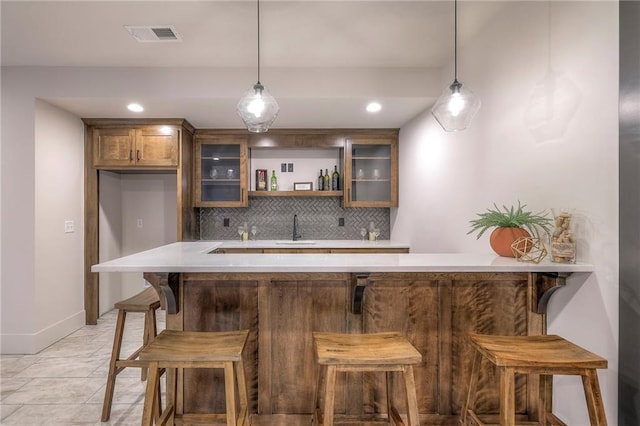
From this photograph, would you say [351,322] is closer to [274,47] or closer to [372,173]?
[274,47]

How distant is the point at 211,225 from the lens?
15.4 feet

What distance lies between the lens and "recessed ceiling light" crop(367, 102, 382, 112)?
11.4 ft

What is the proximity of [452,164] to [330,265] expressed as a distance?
6.17 feet

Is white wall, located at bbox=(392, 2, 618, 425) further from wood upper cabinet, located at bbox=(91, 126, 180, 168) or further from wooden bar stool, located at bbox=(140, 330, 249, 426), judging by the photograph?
wood upper cabinet, located at bbox=(91, 126, 180, 168)

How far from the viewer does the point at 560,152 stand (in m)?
1.91

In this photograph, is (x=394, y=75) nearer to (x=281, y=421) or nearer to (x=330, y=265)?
(x=330, y=265)

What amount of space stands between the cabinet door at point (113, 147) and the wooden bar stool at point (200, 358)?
9.69 feet

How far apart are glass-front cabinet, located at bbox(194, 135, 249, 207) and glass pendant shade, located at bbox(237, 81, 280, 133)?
209cm

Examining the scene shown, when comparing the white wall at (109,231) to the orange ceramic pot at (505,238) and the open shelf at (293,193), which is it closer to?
the open shelf at (293,193)

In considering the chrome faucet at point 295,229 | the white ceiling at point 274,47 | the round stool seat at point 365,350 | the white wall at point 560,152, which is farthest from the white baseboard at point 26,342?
the white wall at point 560,152

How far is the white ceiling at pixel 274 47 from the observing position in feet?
7.86

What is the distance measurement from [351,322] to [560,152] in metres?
1.46

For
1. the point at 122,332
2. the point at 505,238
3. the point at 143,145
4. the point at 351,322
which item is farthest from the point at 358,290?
the point at 143,145

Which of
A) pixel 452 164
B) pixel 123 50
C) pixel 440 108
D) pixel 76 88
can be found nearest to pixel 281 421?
pixel 440 108
